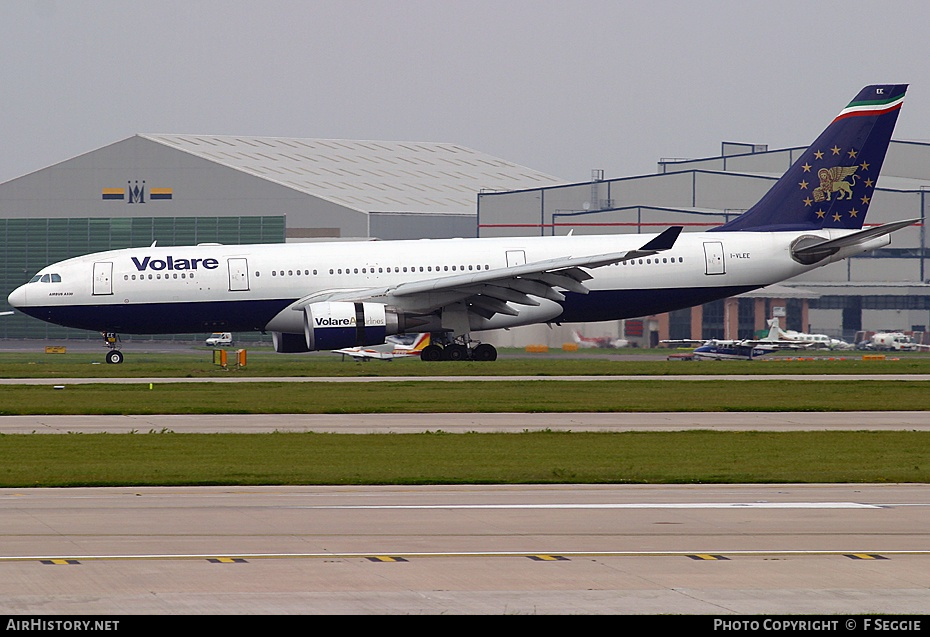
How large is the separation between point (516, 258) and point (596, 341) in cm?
2187

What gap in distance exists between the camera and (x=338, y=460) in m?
20.6

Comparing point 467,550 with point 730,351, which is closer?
point 467,550

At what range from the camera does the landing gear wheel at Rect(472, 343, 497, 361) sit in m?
45.9

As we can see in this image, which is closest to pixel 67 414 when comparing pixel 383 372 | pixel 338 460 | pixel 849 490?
pixel 338 460

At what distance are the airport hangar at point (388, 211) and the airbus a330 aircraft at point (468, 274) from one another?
1213 inches

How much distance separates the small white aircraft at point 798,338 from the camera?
251ft

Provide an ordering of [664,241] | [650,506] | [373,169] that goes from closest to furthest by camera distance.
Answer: [650,506] → [664,241] → [373,169]

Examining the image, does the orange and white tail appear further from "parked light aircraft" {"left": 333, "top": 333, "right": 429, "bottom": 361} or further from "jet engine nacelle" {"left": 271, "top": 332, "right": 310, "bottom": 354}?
"jet engine nacelle" {"left": 271, "top": 332, "right": 310, "bottom": 354}

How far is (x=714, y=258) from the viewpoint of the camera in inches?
1809

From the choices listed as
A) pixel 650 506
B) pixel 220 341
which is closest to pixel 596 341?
pixel 220 341

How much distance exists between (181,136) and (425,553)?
93.4 m

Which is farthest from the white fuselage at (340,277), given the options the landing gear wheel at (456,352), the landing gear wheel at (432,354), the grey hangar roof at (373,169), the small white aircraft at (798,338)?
the grey hangar roof at (373,169)

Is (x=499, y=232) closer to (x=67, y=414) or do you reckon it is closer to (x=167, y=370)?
(x=167, y=370)

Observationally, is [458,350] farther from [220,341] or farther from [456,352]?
[220,341]
